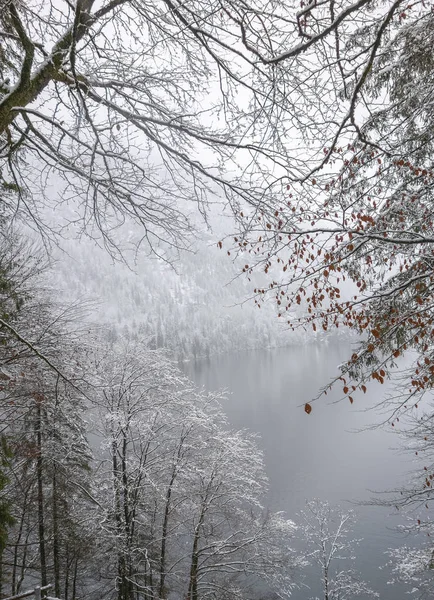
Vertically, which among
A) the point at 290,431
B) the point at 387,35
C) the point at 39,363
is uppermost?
the point at 290,431

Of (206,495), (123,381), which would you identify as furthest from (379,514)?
(123,381)

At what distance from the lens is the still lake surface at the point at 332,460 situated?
14852 mm

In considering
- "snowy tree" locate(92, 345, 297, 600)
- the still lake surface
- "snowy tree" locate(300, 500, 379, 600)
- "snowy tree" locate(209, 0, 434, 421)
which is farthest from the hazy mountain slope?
"snowy tree" locate(209, 0, 434, 421)

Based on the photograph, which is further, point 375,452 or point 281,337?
point 281,337

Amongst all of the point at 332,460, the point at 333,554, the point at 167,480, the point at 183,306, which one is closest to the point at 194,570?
the point at 167,480

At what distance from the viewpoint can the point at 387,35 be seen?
3777 millimetres

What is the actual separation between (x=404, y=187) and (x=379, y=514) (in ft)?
57.0

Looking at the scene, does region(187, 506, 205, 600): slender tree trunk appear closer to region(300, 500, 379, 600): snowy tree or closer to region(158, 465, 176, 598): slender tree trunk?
region(158, 465, 176, 598): slender tree trunk

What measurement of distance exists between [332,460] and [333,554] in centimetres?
924

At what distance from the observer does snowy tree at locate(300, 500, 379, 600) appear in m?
12.1

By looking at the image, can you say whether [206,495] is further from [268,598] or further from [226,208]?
[226,208]

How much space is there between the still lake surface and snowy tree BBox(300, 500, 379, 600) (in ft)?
1.40

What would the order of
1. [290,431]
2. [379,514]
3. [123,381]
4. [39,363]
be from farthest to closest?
[290,431]
[379,514]
[123,381]
[39,363]

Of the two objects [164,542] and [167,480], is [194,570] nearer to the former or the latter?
[164,542]
